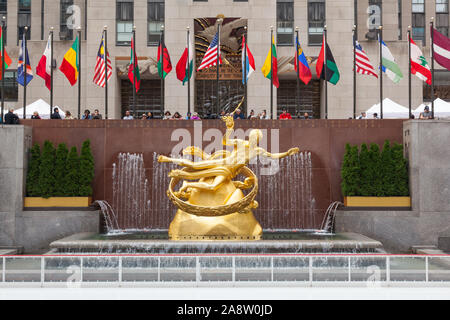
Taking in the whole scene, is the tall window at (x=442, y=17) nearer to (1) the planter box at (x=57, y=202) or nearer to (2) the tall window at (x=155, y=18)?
(2) the tall window at (x=155, y=18)

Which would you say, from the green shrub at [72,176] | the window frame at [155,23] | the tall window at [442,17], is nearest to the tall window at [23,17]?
the window frame at [155,23]

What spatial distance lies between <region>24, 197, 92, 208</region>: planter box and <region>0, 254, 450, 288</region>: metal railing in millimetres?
9151

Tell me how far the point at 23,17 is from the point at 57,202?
33.1 meters

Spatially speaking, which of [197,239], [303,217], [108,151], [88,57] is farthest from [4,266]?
[88,57]

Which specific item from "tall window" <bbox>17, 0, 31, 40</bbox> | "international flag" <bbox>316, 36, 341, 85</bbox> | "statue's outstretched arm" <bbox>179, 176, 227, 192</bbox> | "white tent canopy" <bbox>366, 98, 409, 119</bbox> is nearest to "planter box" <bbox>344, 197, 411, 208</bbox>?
"international flag" <bbox>316, 36, 341, 85</bbox>

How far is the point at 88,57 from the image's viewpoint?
3722 cm

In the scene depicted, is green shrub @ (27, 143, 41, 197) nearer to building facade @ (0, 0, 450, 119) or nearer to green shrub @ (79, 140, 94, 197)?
green shrub @ (79, 140, 94, 197)

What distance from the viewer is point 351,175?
2169 centimetres

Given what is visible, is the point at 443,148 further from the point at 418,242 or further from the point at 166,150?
the point at 166,150

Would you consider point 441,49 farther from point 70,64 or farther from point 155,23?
point 155,23

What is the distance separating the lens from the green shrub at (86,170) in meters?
21.7

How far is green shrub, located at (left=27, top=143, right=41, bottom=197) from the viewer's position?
70.8 ft

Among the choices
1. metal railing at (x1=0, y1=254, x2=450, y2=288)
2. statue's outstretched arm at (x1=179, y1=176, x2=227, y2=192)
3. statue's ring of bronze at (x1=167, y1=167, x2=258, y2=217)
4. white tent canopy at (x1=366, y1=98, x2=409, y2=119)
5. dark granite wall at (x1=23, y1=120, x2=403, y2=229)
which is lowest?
metal railing at (x1=0, y1=254, x2=450, y2=288)
